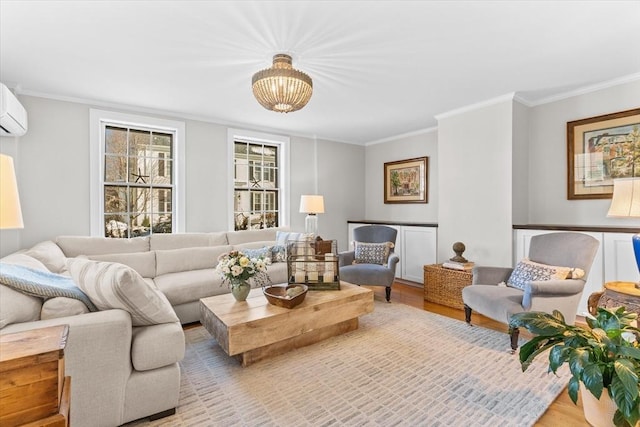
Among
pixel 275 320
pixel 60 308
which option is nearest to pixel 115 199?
pixel 60 308

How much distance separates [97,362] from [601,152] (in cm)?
469

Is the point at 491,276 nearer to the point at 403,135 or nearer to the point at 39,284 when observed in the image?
the point at 403,135

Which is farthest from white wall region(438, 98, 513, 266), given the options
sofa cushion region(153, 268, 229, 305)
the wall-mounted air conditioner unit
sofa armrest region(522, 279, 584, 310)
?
the wall-mounted air conditioner unit

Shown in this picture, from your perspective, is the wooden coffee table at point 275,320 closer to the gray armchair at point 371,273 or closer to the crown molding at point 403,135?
the gray armchair at point 371,273

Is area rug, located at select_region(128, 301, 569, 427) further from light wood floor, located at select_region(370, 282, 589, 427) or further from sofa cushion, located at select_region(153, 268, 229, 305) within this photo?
sofa cushion, located at select_region(153, 268, 229, 305)

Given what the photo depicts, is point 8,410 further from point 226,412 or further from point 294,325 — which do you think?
point 294,325

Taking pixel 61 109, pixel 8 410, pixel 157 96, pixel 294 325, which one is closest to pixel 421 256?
pixel 294 325

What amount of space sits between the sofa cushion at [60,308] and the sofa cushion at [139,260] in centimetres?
187

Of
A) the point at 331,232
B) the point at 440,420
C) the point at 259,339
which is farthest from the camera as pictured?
the point at 331,232

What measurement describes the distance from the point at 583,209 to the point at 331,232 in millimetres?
3553

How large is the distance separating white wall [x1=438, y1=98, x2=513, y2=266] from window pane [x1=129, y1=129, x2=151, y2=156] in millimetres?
3994

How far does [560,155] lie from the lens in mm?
3562

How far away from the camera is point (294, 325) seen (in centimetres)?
242

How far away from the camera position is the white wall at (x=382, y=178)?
16.2 feet
